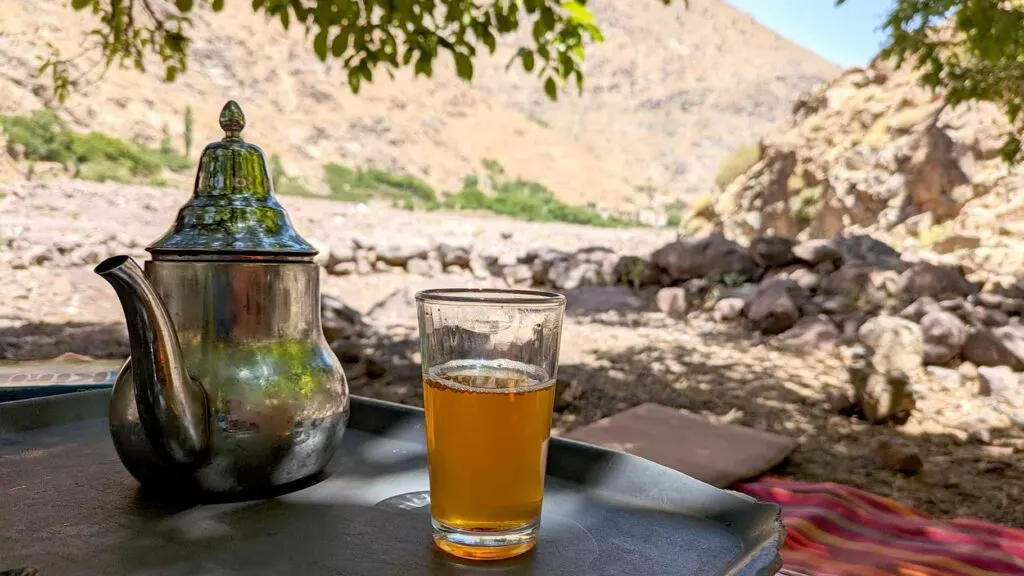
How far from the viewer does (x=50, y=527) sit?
2.21 feet

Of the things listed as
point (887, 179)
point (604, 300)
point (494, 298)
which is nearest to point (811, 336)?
point (604, 300)

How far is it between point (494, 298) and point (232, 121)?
39 centimetres

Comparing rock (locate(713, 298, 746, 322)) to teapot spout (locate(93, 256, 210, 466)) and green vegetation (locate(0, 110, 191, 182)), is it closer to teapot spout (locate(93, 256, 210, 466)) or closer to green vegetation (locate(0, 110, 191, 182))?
teapot spout (locate(93, 256, 210, 466))

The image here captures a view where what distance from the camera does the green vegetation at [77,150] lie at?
11492 mm

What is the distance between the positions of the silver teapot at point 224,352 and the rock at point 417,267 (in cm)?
667

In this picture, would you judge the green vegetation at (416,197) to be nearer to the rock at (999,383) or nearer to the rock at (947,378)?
the rock at (947,378)

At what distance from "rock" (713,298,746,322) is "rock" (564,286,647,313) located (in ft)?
2.59

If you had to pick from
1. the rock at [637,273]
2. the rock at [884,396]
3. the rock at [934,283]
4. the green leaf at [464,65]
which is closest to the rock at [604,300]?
the rock at [637,273]

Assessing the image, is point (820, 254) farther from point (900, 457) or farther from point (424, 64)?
point (424, 64)

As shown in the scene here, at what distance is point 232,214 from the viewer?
764 mm

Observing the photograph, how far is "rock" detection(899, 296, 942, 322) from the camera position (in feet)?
15.1

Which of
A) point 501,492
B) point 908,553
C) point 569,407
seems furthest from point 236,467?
point 569,407

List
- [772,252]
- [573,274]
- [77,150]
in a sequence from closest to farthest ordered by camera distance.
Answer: [772,252]
[573,274]
[77,150]

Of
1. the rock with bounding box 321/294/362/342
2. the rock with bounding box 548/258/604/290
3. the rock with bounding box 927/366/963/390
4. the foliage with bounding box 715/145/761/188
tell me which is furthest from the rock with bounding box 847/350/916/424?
the foliage with bounding box 715/145/761/188
